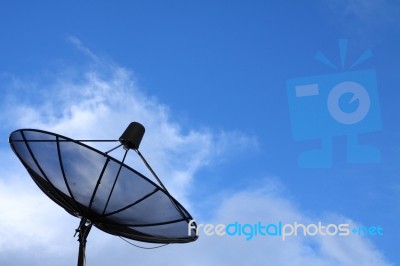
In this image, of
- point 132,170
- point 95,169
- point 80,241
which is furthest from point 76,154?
point 80,241

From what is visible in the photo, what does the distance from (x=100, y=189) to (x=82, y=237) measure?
6.80 ft

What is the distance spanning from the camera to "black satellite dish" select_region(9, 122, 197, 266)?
432 inches

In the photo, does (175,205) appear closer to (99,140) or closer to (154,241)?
(154,241)

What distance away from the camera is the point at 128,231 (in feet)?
38.2

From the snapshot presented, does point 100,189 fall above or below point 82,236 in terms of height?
above

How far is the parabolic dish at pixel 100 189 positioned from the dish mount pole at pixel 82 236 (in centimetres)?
25

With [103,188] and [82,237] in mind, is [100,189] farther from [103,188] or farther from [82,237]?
[82,237]

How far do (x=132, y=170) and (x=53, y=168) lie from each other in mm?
1827

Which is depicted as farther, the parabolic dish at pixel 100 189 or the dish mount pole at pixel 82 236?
the parabolic dish at pixel 100 189

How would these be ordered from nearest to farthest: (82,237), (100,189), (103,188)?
(82,237) → (100,189) → (103,188)

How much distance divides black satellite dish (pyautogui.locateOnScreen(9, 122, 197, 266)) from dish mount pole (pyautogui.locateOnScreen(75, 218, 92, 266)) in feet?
0.07

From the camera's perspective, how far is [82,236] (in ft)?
32.8

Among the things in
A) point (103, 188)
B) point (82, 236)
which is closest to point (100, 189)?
point (103, 188)

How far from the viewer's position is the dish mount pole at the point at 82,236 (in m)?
9.55
